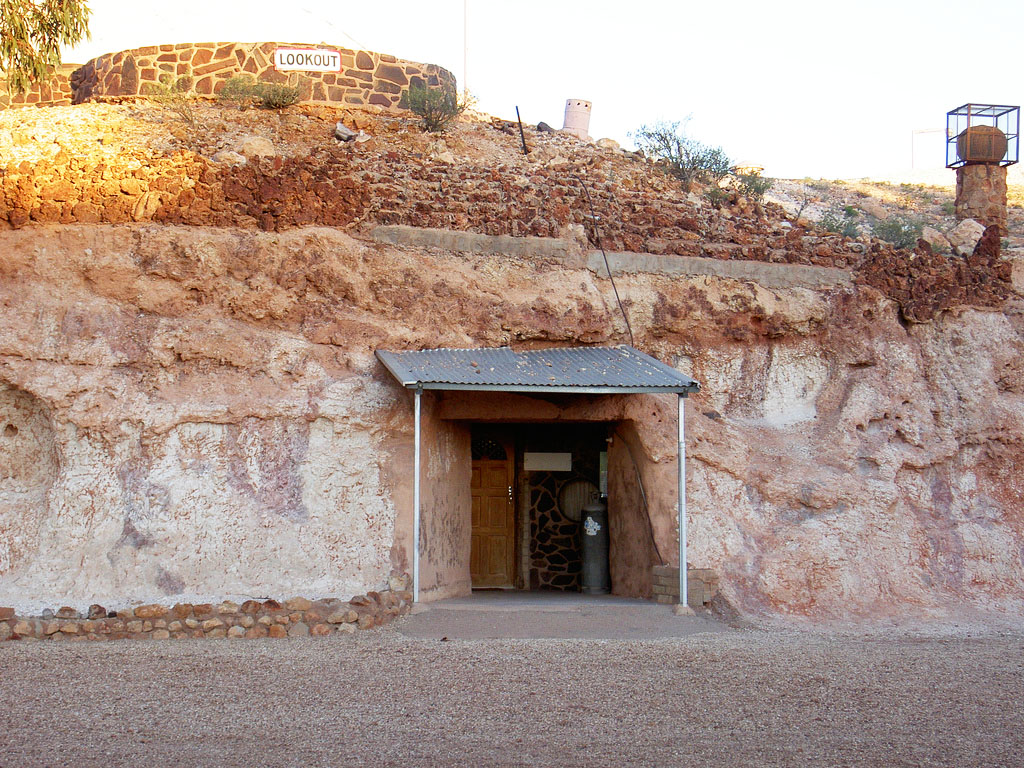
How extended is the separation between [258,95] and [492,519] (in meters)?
7.10

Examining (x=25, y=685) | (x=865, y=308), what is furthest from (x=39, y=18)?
(x=865, y=308)

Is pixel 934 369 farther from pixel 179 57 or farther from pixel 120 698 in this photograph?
pixel 179 57

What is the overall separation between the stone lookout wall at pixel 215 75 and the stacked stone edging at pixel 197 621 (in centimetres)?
944

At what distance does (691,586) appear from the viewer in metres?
9.57

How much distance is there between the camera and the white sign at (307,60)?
15844 mm

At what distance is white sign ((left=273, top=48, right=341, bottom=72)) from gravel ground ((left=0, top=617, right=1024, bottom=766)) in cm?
1047

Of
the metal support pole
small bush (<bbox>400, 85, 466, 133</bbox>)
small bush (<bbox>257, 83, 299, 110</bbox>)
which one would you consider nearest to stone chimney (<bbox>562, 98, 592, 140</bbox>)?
small bush (<bbox>400, 85, 466, 133</bbox>)

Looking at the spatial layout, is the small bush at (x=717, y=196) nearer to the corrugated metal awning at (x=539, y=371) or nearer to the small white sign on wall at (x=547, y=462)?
the small white sign on wall at (x=547, y=462)

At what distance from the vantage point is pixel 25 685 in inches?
254

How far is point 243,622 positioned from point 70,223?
4.47m

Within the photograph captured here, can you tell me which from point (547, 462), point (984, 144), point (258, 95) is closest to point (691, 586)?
point (547, 462)

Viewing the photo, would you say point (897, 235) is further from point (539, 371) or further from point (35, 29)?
point (35, 29)

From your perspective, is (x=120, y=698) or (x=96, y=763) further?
(x=120, y=698)

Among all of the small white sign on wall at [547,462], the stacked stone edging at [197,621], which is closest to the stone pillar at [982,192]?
the small white sign on wall at [547,462]
